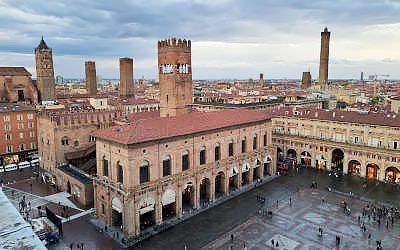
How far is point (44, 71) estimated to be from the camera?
289 ft

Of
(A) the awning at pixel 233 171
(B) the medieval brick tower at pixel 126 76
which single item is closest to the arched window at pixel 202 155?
(A) the awning at pixel 233 171

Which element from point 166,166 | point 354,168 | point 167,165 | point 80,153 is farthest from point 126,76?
point 166,166

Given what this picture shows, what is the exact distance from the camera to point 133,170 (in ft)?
119

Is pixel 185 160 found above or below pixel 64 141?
below

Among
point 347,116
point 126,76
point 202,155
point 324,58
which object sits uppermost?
point 324,58

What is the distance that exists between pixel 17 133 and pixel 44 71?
25657mm

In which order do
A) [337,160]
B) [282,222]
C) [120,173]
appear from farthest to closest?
[337,160]
[282,222]
[120,173]

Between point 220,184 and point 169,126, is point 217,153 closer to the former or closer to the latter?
point 220,184

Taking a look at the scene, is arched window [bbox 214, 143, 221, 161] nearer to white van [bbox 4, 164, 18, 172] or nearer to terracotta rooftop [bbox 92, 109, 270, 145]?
terracotta rooftop [bbox 92, 109, 270, 145]

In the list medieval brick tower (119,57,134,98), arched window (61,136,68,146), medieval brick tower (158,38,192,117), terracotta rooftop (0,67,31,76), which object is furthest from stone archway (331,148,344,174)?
medieval brick tower (119,57,134,98)

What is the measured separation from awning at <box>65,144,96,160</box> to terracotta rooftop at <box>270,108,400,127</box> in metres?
40.5

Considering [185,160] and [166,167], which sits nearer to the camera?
[166,167]

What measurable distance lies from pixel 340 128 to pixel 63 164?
52670 millimetres

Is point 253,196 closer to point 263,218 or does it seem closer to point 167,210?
point 263,218
